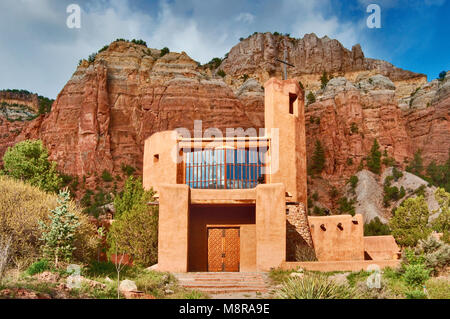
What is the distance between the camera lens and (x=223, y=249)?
18766 millimetres

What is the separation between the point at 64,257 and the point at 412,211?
24097 millimetres

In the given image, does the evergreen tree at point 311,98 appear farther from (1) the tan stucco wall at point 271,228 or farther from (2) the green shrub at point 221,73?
(1) the tan stucco wall at point 271,228

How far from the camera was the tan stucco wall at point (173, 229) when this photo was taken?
16.3 m

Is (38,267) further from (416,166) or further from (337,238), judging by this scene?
(416,166)

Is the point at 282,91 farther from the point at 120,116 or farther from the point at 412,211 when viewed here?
the point at 120,116

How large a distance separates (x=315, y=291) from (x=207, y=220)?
8.73m

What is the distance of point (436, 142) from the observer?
61.9 meters

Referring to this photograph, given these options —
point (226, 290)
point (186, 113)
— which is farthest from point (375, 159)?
point (226, 290)

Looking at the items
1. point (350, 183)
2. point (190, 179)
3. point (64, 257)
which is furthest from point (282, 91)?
point (350, 183)

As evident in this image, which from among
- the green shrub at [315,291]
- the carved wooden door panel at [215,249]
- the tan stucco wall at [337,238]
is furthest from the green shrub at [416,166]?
the green shrub at [315,291]

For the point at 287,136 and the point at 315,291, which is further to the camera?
the point at 287,136

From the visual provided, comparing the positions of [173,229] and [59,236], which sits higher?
[173,229]

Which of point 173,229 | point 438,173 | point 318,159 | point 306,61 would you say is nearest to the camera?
point 173,229
